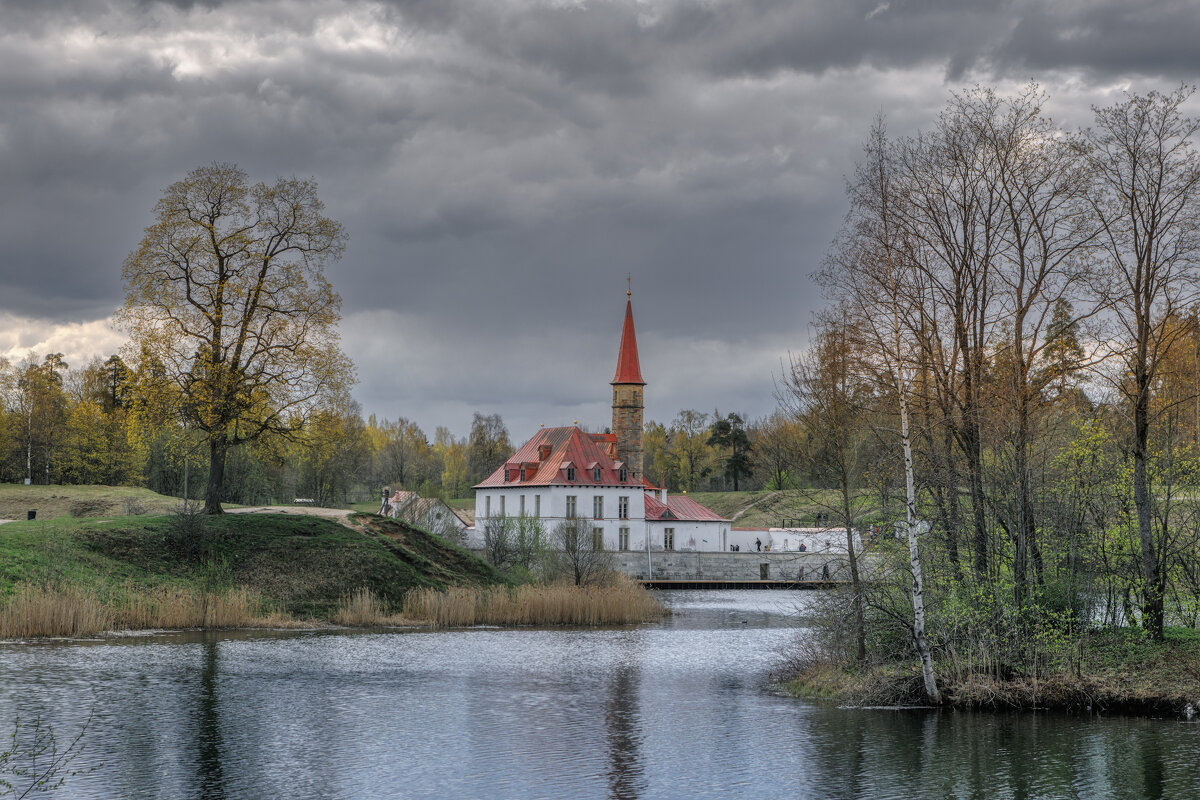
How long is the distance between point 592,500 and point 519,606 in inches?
1552

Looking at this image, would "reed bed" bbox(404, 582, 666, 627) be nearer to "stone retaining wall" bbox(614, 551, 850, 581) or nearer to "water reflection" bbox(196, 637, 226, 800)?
"water reflection" bbox(196, 637, 226, 800)

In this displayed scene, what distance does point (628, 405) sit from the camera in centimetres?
9075

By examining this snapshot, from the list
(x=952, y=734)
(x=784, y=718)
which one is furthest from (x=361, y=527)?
(x=952, y=734)

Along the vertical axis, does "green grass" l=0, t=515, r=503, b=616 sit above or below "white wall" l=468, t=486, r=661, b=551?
below

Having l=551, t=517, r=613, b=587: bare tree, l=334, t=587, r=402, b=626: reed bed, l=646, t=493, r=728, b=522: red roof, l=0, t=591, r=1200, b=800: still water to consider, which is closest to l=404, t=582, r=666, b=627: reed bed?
l=334, t=587, r=402, b=626: reed bed

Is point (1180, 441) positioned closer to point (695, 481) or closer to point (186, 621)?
point (186, 621)

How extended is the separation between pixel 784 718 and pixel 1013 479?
709 cm

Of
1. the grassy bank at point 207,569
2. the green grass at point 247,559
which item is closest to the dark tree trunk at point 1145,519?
the grassy bank at point 207,569

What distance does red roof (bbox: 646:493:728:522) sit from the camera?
81812 millimetres

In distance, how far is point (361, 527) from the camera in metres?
48.0

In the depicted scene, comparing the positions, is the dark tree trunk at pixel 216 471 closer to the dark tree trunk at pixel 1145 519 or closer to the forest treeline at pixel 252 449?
the forest treeline at pixel 252 449

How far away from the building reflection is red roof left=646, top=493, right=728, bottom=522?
183 ft

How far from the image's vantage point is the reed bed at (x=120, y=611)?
94.1 ft

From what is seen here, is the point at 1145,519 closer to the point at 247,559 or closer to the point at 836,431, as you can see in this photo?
the point at 836,431
